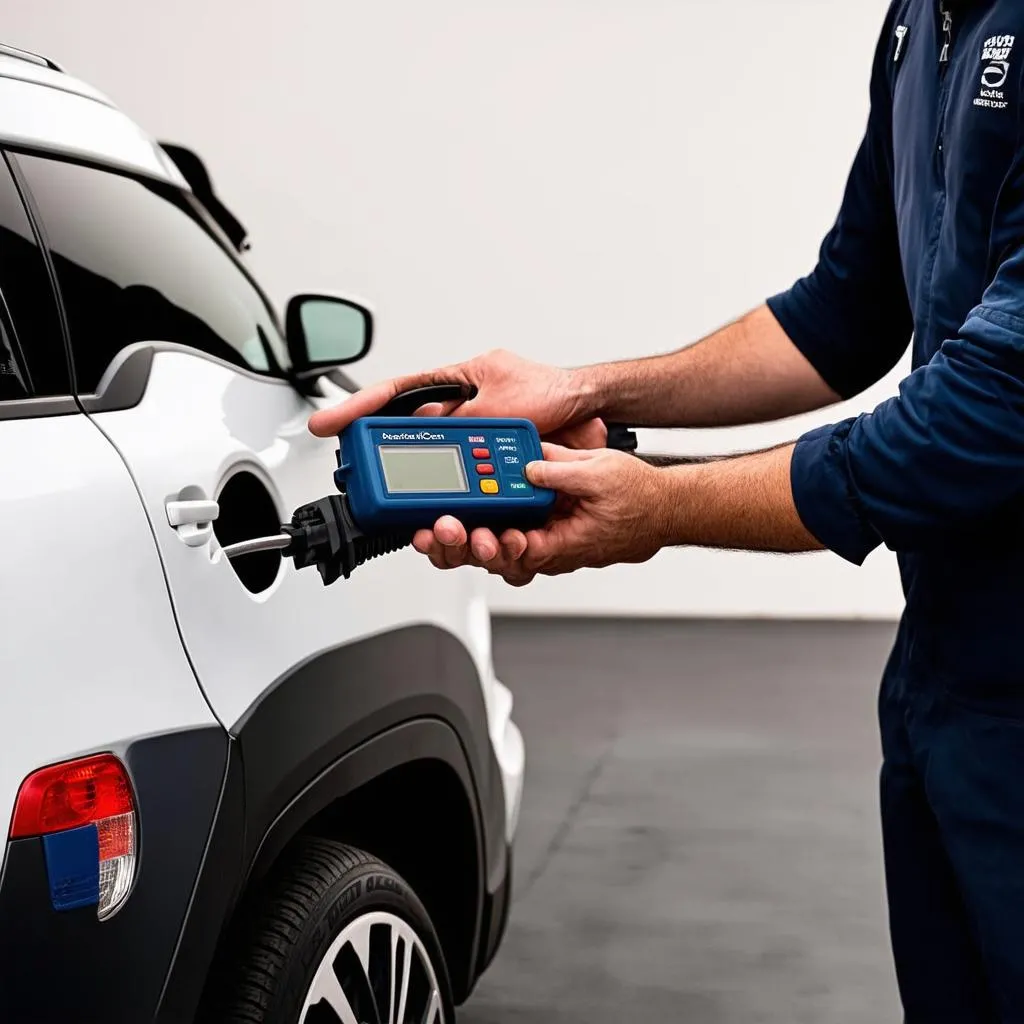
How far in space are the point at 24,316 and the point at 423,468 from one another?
0.43m

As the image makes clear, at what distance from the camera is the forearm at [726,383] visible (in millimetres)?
1869

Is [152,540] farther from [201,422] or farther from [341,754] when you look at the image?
[341,754]

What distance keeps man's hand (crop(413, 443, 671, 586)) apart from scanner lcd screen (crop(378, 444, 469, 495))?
48 millimetres

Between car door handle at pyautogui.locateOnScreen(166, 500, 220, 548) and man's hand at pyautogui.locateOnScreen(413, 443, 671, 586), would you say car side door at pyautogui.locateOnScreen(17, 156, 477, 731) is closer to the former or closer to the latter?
car door handle at pyautogui.locateOnScreen(166, 500, 220, 548)

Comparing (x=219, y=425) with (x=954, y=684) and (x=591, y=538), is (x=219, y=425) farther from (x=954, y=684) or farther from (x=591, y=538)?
(x=954, y=684)

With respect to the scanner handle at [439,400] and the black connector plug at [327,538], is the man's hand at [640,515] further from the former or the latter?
the scanner handle at [439,400]

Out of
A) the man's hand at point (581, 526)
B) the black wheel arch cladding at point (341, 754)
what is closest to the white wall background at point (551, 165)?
the black wheel arch cladding at point (341, 754)

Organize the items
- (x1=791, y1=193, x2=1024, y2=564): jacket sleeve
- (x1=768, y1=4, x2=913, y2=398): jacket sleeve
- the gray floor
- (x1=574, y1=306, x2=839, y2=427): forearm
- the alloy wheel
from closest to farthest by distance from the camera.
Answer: (x1=791, y1=193, x2=1024, y2=564): jacket sleeve → the alloy wheel → (x1=768, y1=4, x2=913, y2=398): jacket sleeve → (x1=574, y1=306, x2=839, y2=427): forearm → the gray floor

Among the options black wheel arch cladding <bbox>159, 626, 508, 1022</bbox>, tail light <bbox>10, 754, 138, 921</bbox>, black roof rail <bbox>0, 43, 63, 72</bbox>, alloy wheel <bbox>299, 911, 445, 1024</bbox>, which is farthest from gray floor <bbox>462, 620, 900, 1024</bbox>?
black roof rail <bbox>0, 43, 63, 72</bbox>

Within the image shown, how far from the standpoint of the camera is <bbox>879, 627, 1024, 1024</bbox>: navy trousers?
136cm

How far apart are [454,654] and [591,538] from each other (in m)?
0.64

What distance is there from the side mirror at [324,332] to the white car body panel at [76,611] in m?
0.63

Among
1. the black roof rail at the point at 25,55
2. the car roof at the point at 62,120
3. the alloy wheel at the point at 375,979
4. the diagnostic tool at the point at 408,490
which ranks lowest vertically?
the alloy wheel at the point at 375,979

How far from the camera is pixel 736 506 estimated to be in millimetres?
1391
